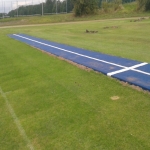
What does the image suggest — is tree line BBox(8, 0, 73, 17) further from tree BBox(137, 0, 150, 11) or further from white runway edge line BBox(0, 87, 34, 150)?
white runway edge line BBox(0, 87, 34, 150)

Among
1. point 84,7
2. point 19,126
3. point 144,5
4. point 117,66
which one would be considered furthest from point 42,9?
point 19,126

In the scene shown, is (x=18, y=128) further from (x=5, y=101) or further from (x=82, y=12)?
(x=82, y=12)

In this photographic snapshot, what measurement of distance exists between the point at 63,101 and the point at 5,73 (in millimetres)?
4139

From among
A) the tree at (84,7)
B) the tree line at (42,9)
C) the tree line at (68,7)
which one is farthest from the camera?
the tree line at (42,9)

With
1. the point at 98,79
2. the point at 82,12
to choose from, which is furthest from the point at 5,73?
the point at 82,12

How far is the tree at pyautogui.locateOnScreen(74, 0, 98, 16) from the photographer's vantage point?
45875mm

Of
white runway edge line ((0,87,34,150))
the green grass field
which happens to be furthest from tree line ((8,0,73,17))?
white runway edge line ((0,87,34,150))

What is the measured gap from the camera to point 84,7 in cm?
4628

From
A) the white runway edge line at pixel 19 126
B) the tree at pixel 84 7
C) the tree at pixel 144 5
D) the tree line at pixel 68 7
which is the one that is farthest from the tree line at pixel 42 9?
the white runway edge line at pixel 19 126

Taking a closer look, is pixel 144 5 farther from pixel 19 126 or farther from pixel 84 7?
pixel 19 126

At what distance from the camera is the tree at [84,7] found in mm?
45875

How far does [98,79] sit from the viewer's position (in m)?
6.64

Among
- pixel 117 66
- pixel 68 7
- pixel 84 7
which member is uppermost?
pixel 68 7

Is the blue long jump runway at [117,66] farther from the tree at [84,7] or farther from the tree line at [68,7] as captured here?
the tree at [84,7]
